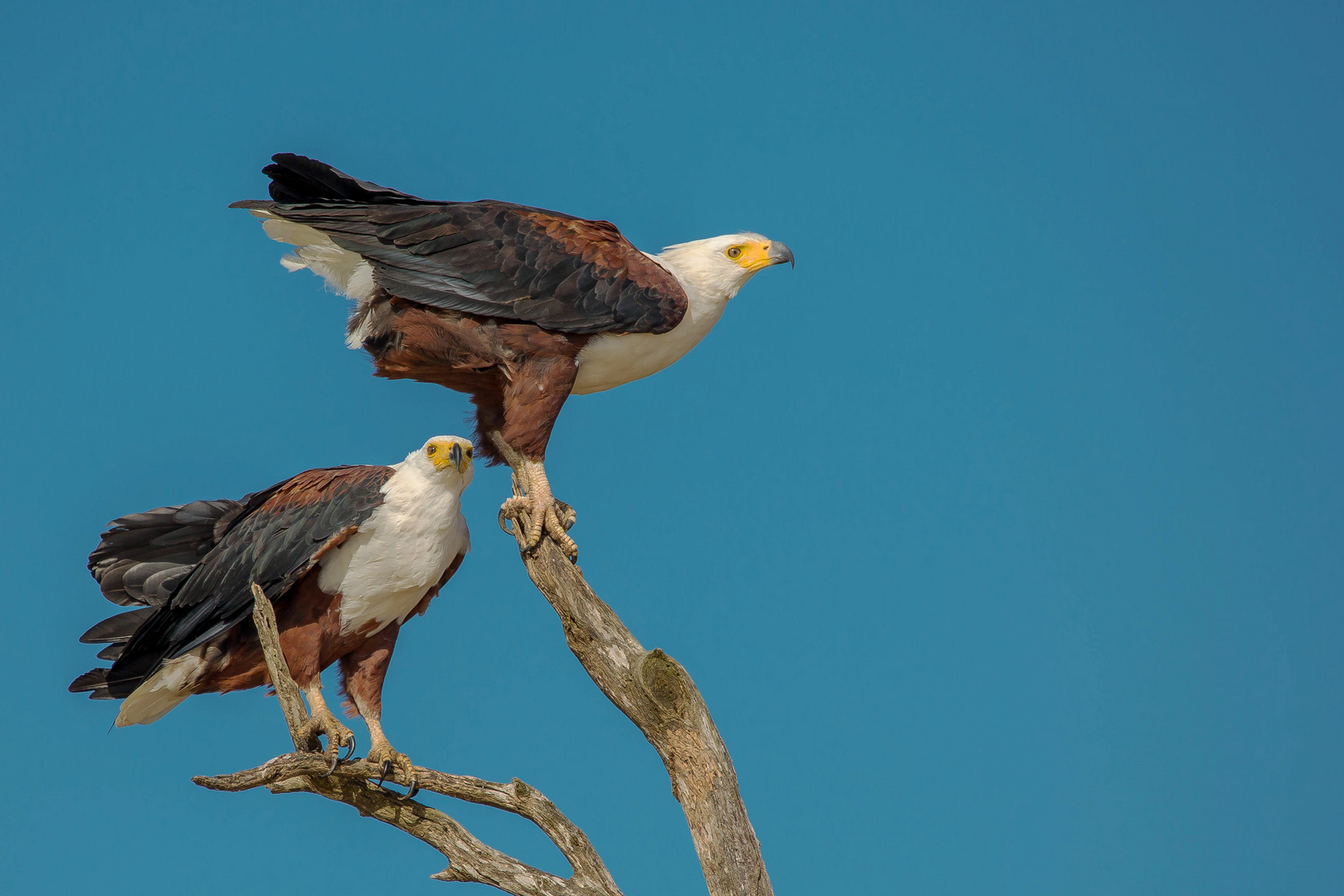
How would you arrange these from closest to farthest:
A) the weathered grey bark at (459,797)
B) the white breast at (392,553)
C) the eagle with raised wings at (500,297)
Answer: the weathered grey bark at (459,797), the white breast at (392,553), the eagle with raised wings at (500,297)

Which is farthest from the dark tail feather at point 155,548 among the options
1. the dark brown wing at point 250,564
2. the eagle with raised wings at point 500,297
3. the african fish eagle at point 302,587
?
the eagle with raised wings at point 500,297

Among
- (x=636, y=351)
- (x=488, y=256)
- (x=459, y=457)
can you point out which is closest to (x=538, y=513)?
(x=459, y=457)

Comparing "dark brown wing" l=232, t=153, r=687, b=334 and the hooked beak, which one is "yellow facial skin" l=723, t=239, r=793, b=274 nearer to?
"dark brown wing" l=232, t=153, r=687, b=334

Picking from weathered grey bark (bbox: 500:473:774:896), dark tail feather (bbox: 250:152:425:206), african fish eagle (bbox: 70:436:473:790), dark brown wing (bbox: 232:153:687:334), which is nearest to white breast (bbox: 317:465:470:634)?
african fish eagle (bbox: 70:436:473:790)

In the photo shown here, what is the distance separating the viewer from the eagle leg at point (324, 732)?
5.81m

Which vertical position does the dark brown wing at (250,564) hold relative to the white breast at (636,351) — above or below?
below

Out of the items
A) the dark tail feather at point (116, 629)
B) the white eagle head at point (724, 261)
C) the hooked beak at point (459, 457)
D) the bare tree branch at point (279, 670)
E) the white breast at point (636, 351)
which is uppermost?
the white eagle head at point (724, 261)

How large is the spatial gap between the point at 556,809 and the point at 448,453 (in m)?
1.94

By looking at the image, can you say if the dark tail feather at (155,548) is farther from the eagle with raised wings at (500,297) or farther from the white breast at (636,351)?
the white breast at (636,351)

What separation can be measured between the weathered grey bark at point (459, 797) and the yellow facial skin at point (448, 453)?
1124mm

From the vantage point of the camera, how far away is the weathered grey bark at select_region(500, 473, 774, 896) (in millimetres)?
5832

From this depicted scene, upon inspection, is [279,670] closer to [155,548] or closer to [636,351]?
[155,548]

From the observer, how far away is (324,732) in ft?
19.7

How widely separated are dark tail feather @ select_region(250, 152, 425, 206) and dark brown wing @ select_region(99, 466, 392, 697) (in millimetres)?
1660
